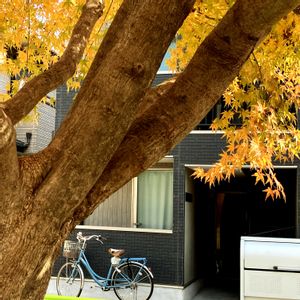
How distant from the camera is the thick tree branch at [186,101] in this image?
8.70ft

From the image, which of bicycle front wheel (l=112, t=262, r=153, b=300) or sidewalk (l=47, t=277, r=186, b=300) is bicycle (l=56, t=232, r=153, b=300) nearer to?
bicycle front wheel (l=112, t=262, r=153, b=300)


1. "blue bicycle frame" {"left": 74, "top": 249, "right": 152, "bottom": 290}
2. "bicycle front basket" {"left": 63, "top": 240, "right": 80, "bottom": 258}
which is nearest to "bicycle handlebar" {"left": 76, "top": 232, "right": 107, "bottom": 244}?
"bicycle front basket" {"left": 63, "top": 240, "right": 80, "bottom": 258}

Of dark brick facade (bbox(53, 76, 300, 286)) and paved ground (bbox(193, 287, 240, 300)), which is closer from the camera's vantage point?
dark brick facade (bbox(53, 76, 300, 286))

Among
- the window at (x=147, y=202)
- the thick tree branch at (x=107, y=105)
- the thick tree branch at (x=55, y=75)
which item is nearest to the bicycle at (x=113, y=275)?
the window at (x=147, y=202)

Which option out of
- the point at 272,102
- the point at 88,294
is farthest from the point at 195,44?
the point at 88,294

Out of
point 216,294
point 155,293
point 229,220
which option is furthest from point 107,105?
point 229,220

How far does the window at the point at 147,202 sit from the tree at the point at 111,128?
7.40 meters

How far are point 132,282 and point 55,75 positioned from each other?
6268 millimetres

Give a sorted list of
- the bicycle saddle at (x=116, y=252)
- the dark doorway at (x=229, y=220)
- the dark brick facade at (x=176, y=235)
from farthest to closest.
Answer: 1. the dark doorway at (x=229, y=220)
2. the dark brick facade at (x=176, y=235)
3. the bicycle saddle at (x=116, y=252)

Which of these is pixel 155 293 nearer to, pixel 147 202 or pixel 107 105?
pixel 147 202

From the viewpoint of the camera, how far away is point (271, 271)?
809 cm

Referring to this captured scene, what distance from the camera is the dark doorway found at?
1188cm

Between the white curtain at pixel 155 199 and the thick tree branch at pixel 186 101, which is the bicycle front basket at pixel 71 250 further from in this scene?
the thick tree branch at pixel 186 101

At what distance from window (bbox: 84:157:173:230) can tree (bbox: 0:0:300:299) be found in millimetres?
7396
